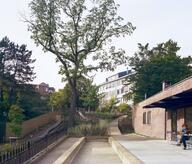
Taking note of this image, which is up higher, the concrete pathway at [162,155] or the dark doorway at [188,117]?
the dark doorway at [188,117]

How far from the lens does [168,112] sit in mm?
32844

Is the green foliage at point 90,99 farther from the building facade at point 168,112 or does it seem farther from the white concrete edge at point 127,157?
the white concrete edge at point 127,157

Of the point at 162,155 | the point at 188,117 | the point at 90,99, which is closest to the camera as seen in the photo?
the point at 162,155

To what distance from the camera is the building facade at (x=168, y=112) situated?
23278mm

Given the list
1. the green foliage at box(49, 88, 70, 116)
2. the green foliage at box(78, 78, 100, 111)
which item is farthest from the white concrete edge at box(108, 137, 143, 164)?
the green foliage at box(78, 78, 100, 111)

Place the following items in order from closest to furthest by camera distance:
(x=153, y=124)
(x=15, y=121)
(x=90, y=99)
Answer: (x=153, y=124) < (x=15, y=121) < (x=90, y=99)

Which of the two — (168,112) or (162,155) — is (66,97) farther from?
(162,155)

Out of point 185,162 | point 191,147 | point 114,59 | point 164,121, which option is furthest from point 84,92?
point 185,162

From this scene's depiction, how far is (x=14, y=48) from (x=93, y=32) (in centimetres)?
2376

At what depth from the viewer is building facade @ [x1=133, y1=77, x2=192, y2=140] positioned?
23278 mm

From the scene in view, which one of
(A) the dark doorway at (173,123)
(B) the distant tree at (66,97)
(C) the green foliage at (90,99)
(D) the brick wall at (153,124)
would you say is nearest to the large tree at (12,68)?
(B) the distant tree at (66,97)

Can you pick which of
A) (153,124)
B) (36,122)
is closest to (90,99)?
(36,122)

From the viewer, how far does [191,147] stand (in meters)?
23.4

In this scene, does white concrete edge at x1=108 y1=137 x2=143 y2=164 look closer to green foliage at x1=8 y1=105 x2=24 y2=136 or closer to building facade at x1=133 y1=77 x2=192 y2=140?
building facade at x1=133 y1=77 x2=192 y2=140
